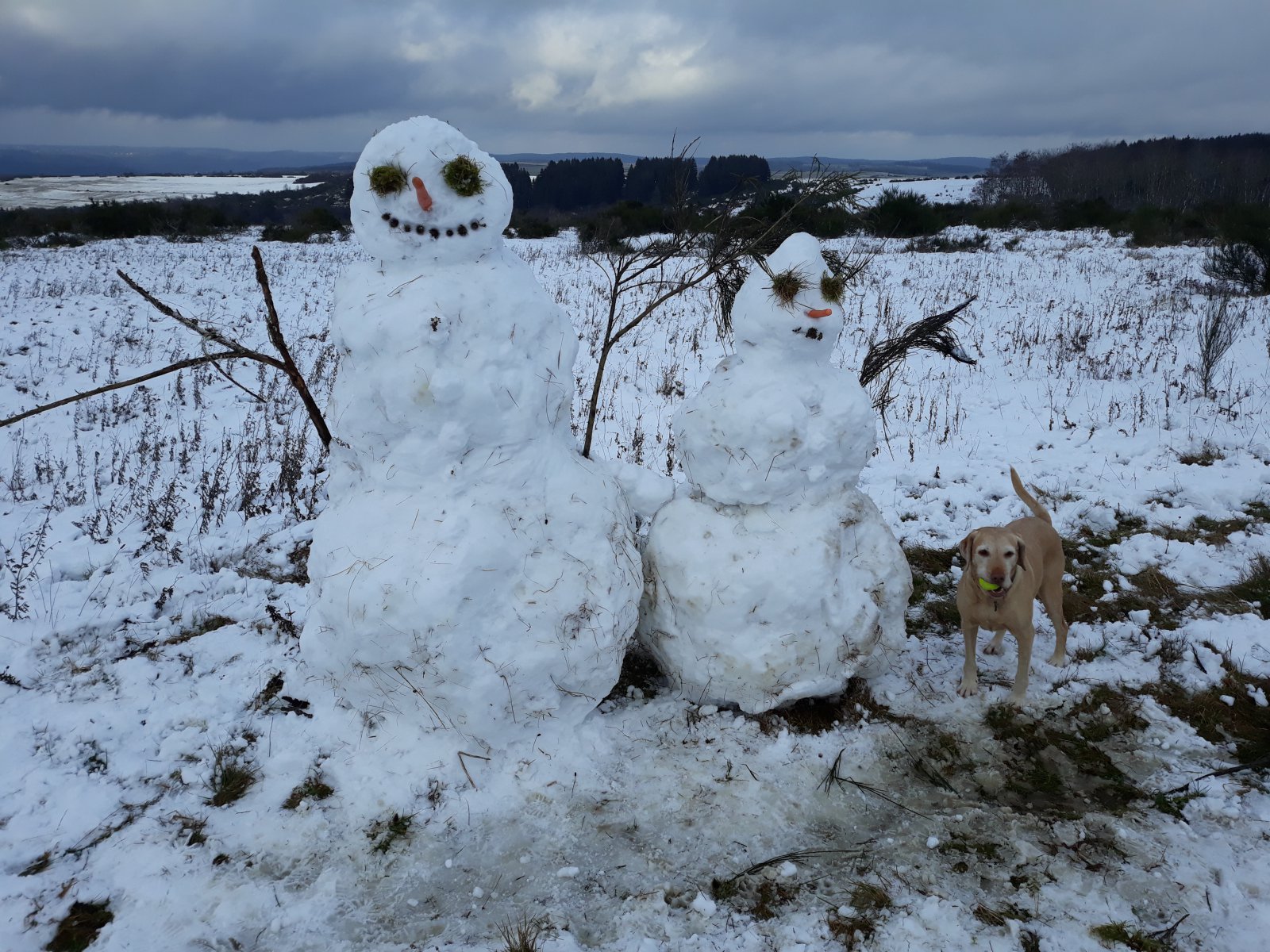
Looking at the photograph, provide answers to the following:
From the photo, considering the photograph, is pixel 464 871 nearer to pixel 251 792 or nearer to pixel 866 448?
pixel 251 792

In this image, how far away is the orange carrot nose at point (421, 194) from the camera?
2789 millimetres

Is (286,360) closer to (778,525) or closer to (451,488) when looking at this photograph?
(451,488)

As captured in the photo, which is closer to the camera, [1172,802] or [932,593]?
[1172,802]

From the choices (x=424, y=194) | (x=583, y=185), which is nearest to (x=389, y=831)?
(x=424, y=194)

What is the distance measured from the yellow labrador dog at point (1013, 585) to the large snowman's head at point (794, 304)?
3.95 feet

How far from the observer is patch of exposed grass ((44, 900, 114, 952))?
2.42 metres

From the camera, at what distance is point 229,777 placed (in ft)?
10.2

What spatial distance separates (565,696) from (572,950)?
1010 mm

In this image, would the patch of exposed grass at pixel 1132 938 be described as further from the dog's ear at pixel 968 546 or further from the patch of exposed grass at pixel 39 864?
the patch of exposed grass at pixel 39 864

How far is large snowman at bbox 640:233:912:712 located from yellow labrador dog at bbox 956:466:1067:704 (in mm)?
390

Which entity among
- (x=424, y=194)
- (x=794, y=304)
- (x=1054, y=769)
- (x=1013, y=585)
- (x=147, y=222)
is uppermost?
(x=147, y=222)

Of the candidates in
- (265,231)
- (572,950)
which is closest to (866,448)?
(572,950)

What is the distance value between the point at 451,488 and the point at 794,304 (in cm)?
168

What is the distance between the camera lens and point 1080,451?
22.6 feet
